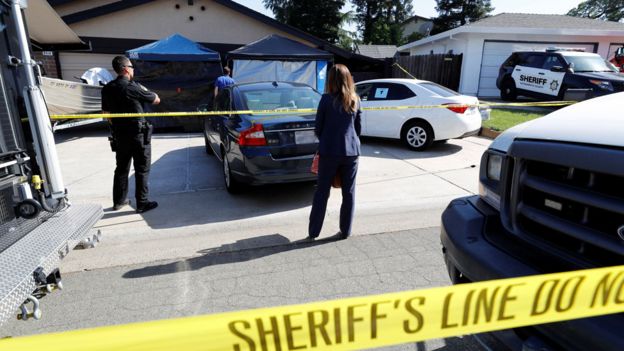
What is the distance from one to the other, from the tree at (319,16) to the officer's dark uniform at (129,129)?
35.1 meters

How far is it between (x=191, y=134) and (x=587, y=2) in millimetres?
66151

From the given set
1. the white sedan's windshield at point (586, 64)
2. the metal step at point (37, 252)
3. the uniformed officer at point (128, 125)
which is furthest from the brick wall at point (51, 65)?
the white sedan's windshield at point (586, 64)

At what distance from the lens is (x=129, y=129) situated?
4734 mm

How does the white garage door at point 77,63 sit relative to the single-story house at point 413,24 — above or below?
below

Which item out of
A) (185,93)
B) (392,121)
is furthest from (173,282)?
(185,93)

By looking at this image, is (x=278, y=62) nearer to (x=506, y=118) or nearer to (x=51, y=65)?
(x=506, y=118)

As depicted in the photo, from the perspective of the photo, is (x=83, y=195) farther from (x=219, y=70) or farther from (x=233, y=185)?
(x=219, y=70)

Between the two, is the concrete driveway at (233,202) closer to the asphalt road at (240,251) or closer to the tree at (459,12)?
the asphalt road at (240,251)

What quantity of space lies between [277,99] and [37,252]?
12.5 ft

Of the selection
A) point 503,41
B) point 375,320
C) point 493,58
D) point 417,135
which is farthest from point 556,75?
point 375,320

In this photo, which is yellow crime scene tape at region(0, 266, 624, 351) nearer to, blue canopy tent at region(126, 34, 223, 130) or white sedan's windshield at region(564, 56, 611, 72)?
blue canopy tent at region(126, 34, 223, 130)

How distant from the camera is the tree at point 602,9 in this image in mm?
49625

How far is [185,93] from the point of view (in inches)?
470

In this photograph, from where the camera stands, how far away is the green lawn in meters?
9.88
